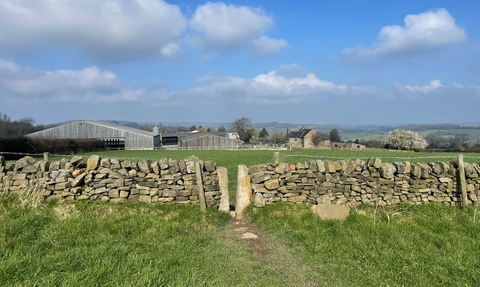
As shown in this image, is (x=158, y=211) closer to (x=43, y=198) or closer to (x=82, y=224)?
(x=82, y=224)

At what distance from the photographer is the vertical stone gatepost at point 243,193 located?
25.8ft

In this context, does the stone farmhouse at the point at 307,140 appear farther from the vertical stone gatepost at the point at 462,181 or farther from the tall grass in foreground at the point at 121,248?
the tall grass in foreground at the point at 121,248

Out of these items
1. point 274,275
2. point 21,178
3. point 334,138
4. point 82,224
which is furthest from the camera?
point 334,138

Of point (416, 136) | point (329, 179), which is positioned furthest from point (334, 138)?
point (329, 179)

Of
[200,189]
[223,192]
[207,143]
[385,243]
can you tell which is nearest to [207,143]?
[207,143]

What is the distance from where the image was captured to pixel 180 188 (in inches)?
305

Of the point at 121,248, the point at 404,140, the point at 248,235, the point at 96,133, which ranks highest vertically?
the point at 96,133

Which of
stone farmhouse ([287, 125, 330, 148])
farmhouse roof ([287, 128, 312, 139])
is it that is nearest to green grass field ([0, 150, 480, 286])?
stone farmhouse ([287, 125, 330, 148])

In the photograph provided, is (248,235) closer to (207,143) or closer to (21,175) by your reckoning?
(21,175)

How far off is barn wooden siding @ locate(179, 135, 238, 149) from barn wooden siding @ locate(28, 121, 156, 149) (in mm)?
10369

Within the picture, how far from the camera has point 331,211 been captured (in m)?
7.16

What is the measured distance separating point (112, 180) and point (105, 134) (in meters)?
55.7

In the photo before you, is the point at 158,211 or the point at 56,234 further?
the point at 158,211

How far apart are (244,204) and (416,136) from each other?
234ft
